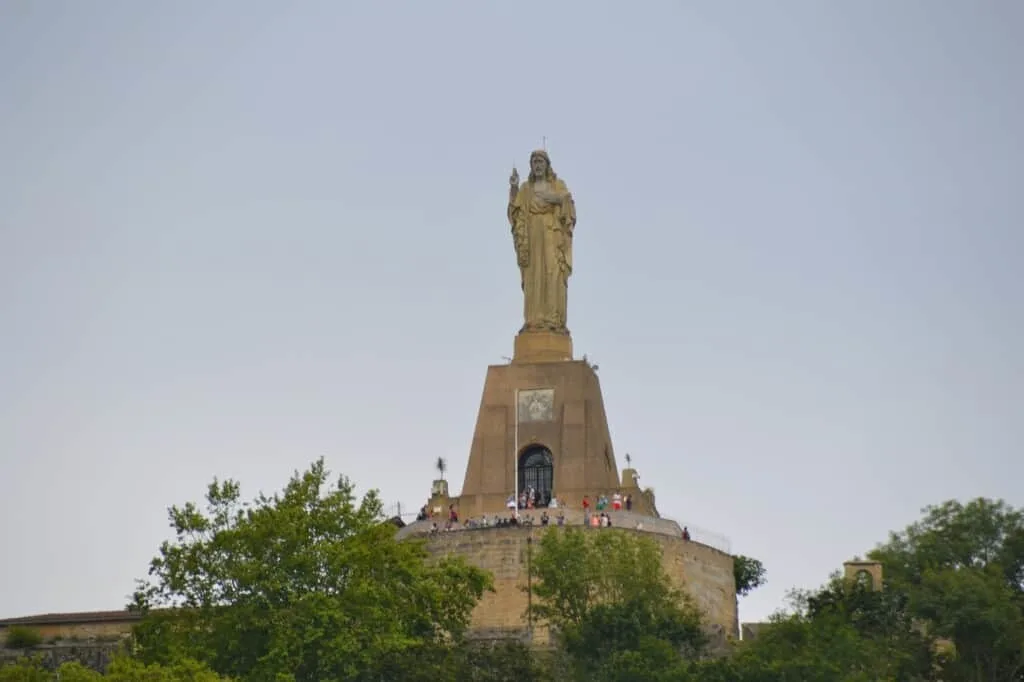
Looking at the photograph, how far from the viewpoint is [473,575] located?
7325 centimetres

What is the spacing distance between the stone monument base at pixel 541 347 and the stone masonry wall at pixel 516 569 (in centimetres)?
866

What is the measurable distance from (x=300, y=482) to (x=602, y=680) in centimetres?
1024

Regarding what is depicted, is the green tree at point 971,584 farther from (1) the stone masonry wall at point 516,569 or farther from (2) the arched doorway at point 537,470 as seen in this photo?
(2) the arched doorway at point 537,470

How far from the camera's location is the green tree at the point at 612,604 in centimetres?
7119

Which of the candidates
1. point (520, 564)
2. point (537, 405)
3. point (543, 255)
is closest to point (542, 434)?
point (537, 405)

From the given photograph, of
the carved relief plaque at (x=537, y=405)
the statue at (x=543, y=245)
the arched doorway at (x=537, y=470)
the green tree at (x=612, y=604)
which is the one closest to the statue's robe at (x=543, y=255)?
the statue at (x=543, y=245)

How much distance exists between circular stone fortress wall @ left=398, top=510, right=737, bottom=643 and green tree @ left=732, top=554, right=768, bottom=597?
3762mm

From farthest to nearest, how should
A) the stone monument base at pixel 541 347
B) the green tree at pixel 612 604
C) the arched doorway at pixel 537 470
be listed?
1. the stone monument base at pixel 541 347
2. the arched doorway at pixel 537 470
3. the green tree at pixel 612 604

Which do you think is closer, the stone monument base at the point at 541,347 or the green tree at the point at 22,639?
the green tree at the point at 22,639

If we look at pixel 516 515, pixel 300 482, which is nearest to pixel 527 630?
pixel 516 515

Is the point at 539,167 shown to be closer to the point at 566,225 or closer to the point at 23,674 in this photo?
the point at 566,225

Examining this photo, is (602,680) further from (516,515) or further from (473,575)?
(516,515)

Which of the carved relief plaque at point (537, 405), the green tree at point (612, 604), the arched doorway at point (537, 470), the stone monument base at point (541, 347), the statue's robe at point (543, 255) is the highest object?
the statue's robe at point (543, 255)

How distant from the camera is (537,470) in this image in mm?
86938
